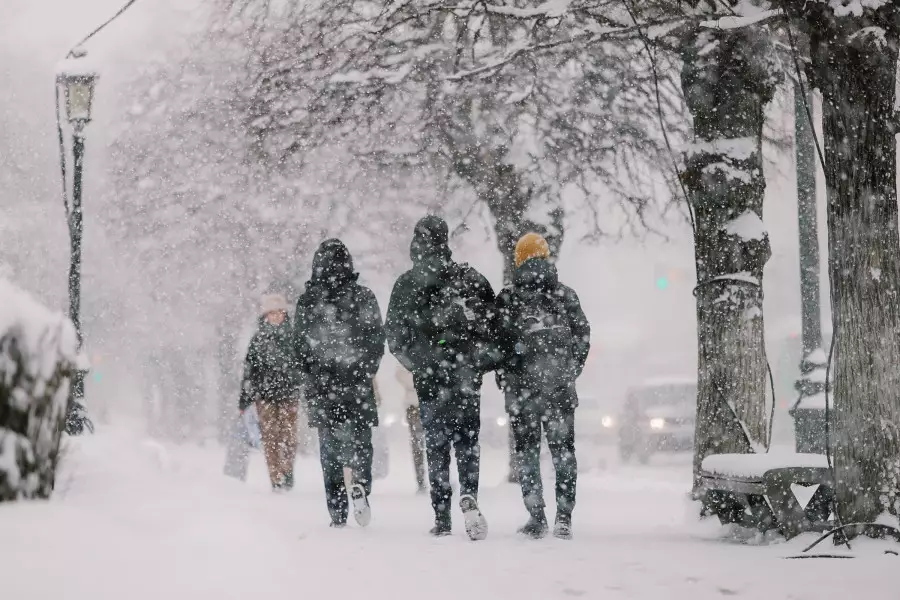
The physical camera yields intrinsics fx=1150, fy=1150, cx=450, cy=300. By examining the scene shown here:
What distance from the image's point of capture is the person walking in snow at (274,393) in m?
12.0

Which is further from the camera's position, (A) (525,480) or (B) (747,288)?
(B) (747,288)

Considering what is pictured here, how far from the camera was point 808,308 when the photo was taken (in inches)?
459

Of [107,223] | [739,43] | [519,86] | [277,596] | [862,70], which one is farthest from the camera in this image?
[107,223]

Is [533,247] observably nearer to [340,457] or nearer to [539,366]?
[539,366]

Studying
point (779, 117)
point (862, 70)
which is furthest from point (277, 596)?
point (779, 117)

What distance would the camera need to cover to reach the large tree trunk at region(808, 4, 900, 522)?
6922 millimetres

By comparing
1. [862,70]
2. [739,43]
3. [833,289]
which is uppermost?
[739,43]

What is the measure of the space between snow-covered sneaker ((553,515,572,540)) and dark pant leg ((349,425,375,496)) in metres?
1.53

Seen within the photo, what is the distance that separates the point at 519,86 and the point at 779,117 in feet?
21.0

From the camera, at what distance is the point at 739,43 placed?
8.40 metres

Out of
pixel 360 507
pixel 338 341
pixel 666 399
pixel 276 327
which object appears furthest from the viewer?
pixel 666 399

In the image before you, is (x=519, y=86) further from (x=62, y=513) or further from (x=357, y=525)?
(x=62, y=513)

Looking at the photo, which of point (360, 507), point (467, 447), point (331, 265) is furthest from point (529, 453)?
point (331, 265)

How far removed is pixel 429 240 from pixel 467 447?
1.42 metres
